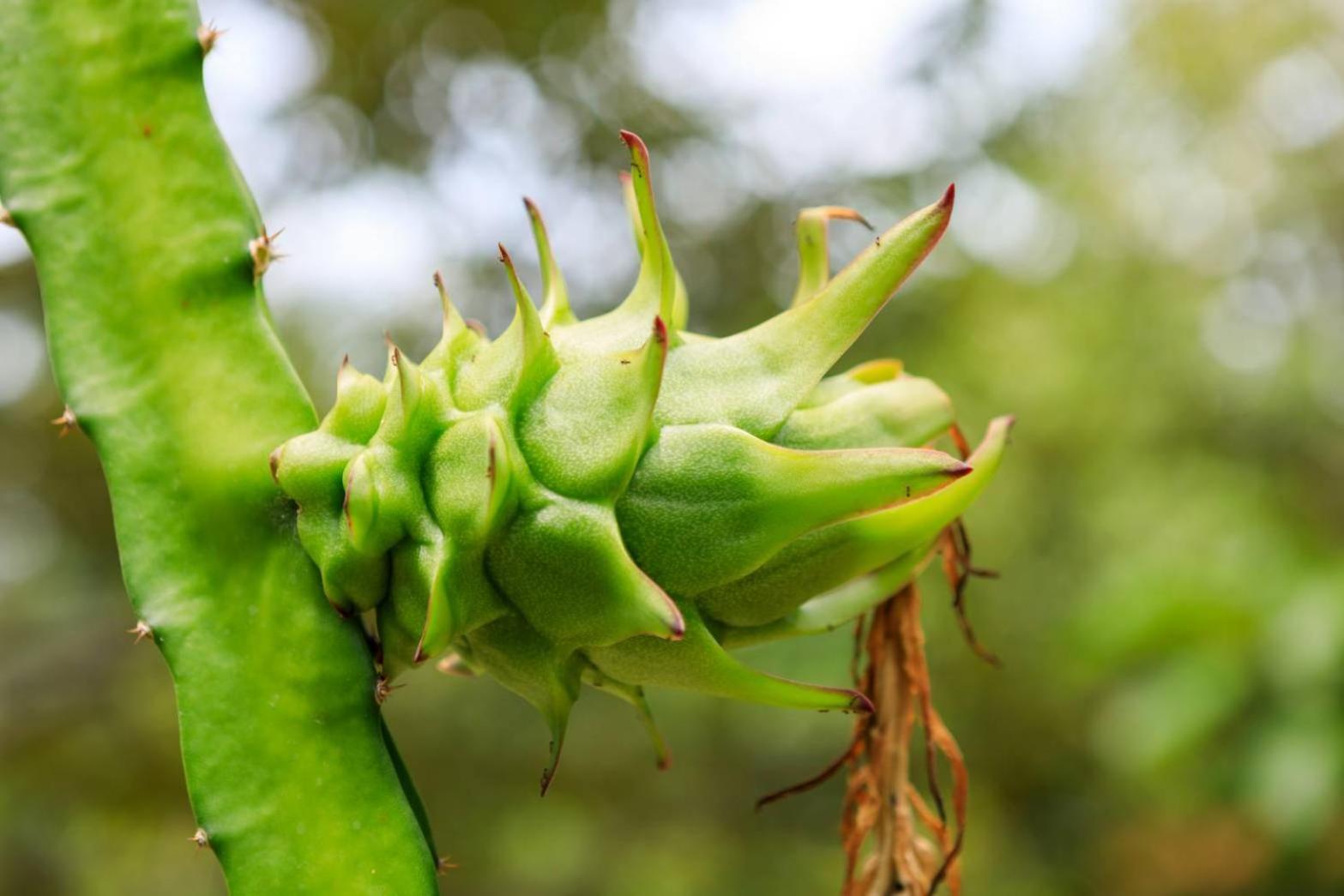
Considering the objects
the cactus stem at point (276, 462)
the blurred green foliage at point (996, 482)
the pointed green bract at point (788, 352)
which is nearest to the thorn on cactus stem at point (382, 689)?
the cactus stem at point (276, 462)

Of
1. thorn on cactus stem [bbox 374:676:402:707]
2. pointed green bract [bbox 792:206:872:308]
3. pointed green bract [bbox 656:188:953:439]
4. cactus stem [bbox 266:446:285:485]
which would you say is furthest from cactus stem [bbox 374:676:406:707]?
pointed green bract [bbox 792:206:872:308]

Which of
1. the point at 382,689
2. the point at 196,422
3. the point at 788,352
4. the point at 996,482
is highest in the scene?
the point at 788,352

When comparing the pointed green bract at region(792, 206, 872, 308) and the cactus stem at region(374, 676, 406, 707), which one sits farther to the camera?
the pointed green bract at region(792, 206, 872, 308)

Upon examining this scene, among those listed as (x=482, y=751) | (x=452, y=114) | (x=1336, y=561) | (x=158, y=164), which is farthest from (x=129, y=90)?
(x=482, y=751)

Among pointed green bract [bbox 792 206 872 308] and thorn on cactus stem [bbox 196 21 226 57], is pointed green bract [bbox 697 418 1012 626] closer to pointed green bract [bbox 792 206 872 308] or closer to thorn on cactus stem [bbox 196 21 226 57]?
pointed green bract [bbox 792 206 872 308]

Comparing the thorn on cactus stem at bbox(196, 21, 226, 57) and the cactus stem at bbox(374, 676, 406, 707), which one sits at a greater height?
the thorn on cactus stem at bbox(196, 21, 226, 57)

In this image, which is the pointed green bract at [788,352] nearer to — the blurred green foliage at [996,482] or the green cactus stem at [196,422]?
the green cactus stem at [196,422]

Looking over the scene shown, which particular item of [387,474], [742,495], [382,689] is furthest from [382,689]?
[742,495]

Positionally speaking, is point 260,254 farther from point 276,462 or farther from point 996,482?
point 996,482
